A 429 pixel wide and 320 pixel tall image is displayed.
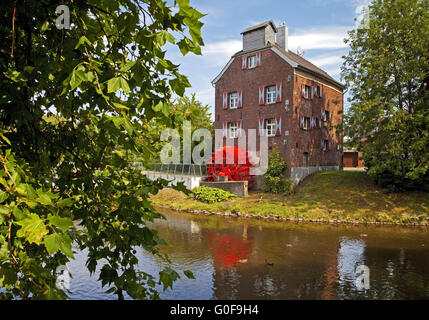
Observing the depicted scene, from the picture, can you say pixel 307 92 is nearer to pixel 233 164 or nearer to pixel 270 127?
pixel 270 127

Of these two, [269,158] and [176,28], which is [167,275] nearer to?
[176,28]

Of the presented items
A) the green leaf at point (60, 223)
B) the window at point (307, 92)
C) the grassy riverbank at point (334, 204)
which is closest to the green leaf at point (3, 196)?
the green leaf at point (60, 223)

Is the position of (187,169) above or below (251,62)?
below

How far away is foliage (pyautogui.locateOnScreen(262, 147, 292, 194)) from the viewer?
21255 millimetres

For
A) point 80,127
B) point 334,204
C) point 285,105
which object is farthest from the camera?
point 285,105

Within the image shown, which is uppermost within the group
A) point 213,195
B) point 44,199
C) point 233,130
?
point 233,130

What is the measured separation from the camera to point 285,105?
22875 mm

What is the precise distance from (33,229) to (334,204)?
18.3 metres

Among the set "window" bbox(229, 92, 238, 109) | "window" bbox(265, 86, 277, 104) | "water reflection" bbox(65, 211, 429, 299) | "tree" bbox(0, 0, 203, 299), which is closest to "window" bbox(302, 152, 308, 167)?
"window" bbox(265, 86, 277, 104)

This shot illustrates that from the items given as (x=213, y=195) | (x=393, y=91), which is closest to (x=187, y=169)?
(x=213, y=195)

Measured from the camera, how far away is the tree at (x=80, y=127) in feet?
5.52

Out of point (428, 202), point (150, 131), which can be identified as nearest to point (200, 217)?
point (428, 202)

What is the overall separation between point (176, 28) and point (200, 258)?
893cm

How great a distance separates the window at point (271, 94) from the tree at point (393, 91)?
551cm
